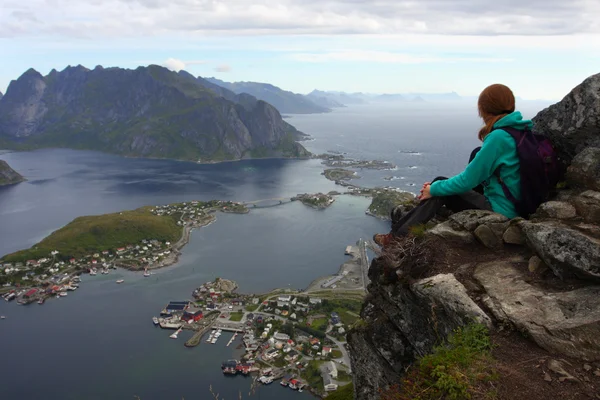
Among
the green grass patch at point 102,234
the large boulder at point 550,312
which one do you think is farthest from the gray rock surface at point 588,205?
the green grass patch at point 102,234

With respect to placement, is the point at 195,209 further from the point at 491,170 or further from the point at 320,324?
the point at 491,170

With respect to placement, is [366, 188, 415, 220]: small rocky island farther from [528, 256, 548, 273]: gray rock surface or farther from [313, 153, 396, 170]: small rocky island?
[528, 256, 548, 273]: gray rock surface

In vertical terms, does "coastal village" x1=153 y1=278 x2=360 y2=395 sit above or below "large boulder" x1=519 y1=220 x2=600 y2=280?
below

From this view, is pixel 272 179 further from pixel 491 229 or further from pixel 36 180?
pixel 491 229

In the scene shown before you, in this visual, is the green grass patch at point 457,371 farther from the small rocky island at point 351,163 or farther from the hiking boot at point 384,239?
the small rocky island at point 351,163

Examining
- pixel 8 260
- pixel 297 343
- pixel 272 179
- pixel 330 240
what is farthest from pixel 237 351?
pixel 272 179

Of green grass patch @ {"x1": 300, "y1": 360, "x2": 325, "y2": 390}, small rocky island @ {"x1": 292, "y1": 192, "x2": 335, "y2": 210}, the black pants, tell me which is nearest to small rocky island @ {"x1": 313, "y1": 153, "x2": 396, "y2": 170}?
small rocky island @ {"x1": 292, "y1": 192, "x2": 335, "y2": 210}
